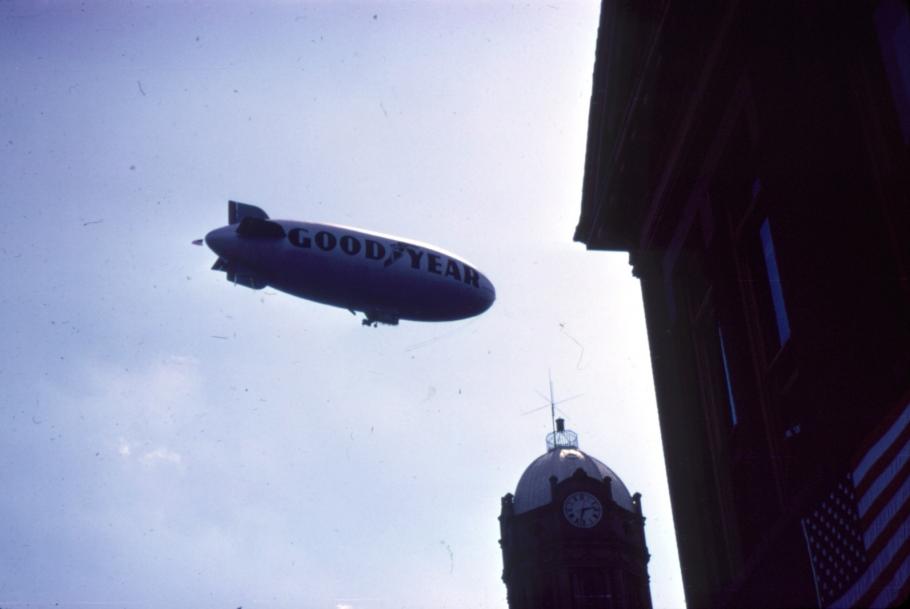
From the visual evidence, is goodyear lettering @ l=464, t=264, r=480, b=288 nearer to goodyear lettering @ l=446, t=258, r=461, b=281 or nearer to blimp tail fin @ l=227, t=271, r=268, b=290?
goodyear lettering @ l=446, t=258, r=461, b=281

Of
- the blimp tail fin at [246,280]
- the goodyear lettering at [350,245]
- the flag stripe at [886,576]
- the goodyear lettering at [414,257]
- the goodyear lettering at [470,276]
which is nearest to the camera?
the flag stripe at [886,576]

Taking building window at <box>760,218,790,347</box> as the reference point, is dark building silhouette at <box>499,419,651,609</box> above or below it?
above

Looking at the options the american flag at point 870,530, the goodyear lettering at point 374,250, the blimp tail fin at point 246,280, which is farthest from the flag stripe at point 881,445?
the blimp tail fin at point 246,280

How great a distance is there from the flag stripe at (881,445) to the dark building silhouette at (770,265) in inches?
0.7

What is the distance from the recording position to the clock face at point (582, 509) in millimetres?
79312

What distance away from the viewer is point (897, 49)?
33.8 feet

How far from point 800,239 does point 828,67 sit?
2114 mm

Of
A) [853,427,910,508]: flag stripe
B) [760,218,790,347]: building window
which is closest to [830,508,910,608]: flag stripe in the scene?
[853,427,910,508]: flag stripe

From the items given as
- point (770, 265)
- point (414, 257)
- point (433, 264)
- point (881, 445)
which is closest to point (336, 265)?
point (414, 257)

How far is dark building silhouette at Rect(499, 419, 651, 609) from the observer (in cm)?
7781

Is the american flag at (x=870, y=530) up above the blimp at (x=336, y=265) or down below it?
below

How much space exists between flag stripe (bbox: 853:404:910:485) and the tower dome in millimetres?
73216

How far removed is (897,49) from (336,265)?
88.2 ft

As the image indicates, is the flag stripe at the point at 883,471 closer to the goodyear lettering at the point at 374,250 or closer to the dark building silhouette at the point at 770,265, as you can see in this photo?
the dark building silhouette at the point at 770,265
